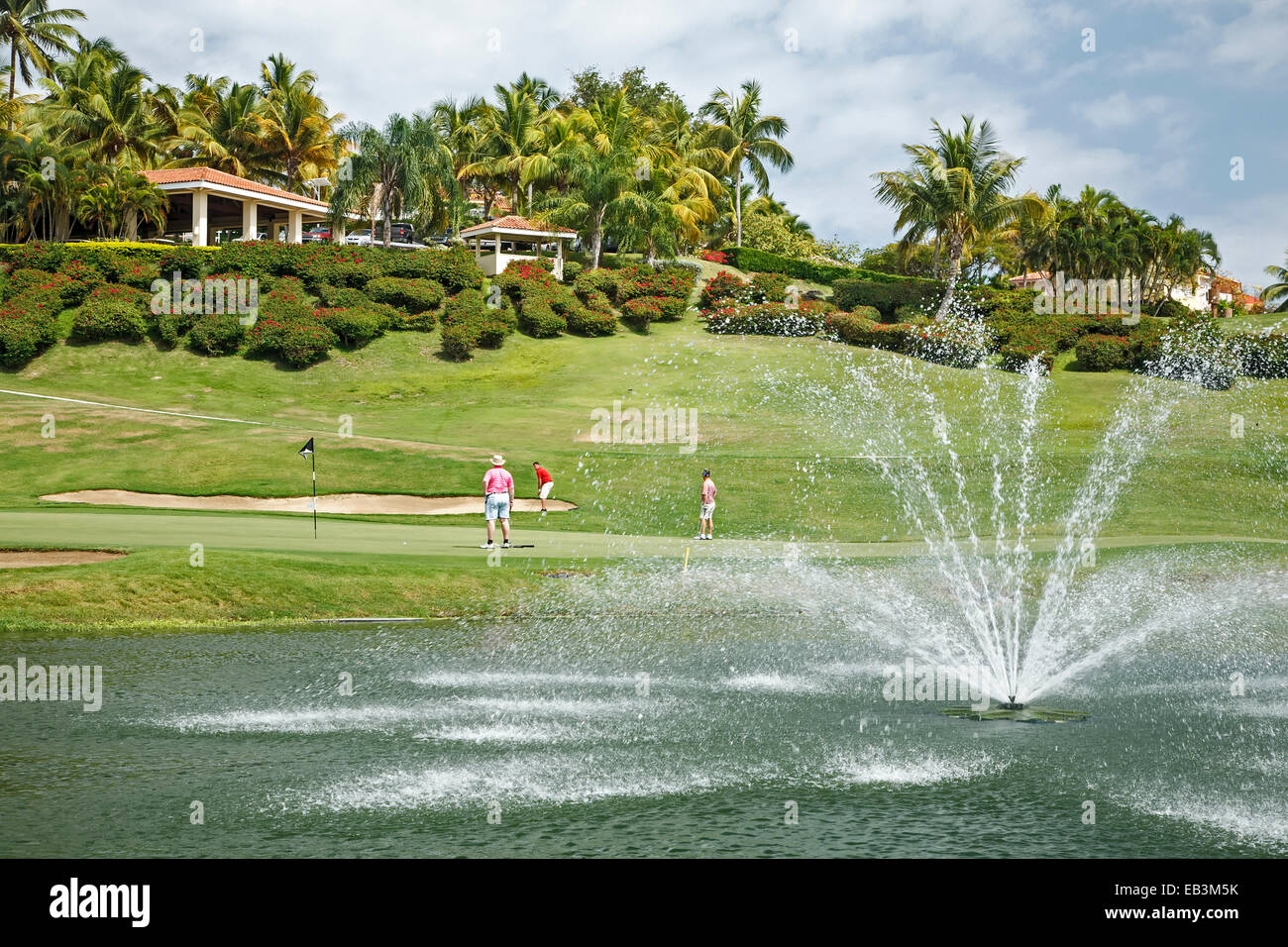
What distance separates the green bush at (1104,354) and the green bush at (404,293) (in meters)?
33.2

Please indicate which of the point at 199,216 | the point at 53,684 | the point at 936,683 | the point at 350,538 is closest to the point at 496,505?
the point at 350,538

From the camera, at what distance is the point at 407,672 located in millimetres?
15047

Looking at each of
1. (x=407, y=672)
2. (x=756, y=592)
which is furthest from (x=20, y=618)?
(x=756, y=592)

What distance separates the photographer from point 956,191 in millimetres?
62125

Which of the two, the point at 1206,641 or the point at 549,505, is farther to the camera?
the point at 549,505

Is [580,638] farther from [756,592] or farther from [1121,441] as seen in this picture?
[1121,441]

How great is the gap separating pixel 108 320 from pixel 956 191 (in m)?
44.0

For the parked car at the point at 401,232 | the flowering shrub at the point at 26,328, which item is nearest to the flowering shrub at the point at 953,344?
the parked car at the point at 401,232

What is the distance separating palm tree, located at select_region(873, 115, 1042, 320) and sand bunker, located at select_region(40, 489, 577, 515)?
38780mm

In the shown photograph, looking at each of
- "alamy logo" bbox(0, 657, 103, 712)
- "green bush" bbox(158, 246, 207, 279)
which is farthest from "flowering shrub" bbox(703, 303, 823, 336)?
"alamy logo" bbox(0, 657, 103, 712)

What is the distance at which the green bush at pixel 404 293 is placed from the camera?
57906 mm

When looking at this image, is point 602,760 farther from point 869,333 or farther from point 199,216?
point 199,216

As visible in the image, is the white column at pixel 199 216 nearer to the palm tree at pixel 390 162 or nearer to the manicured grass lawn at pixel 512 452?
the palm tree at pixel 390 162

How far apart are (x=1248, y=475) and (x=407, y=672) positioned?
30354 mm
